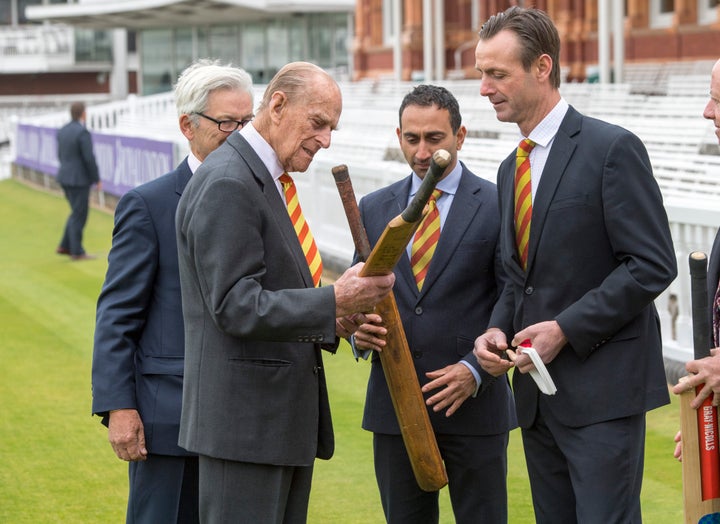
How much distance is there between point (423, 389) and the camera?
4.16 metres

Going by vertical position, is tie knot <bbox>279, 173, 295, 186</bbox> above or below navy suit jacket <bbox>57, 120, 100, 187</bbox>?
above

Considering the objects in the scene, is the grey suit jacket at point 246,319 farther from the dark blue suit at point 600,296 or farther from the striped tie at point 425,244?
the striped tie at point 425,244

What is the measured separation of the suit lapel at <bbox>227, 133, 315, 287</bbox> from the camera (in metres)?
3.52

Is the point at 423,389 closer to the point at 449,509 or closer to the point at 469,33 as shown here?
the point at 449,509

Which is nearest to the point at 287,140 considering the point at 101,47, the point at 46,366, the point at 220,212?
the point at 220,212

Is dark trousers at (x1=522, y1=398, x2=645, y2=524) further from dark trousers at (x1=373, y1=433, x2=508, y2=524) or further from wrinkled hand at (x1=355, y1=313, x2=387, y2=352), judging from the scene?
wrinkled hand at (x1=355, y1=313, x2=387, y2=352)

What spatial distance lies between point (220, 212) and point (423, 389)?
109 cm

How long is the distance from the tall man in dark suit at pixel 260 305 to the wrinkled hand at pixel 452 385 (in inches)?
28.2

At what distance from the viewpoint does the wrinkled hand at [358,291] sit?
3496 millimetres

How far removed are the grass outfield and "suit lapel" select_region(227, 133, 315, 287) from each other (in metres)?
2.99

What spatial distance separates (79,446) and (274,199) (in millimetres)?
4771

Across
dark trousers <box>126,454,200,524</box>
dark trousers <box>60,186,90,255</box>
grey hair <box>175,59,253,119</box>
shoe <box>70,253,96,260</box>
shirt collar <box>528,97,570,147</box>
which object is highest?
grey hair <box>175,59,253,119</box>

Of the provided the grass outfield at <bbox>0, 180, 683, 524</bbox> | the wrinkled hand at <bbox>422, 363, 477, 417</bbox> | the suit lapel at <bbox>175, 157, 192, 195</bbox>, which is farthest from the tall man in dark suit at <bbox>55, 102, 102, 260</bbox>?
the wrinkled hand at <bbox>422, 363, 477, 417</bbox>

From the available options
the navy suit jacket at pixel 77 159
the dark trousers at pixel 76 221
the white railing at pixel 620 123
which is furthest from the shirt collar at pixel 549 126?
the navy suit jacket at pixel 77 159
